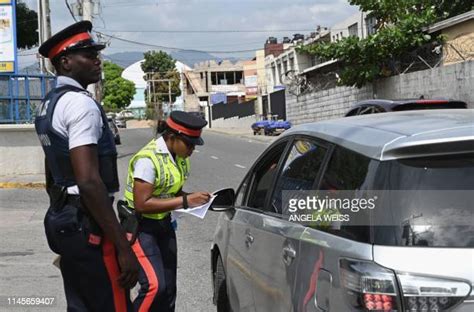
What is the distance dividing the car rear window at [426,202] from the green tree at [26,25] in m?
33.3

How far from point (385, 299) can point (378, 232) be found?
0.27 m

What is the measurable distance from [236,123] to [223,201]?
50.9m

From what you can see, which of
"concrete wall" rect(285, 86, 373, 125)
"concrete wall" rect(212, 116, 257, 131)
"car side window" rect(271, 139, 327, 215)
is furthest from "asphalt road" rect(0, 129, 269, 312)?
"concrete wall" rect(212, 116, 257, 131)

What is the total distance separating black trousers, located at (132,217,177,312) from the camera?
3629 millimetres

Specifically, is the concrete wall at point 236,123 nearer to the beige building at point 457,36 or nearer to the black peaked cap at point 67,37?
the beige building at point 457,36

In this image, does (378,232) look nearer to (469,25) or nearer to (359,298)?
(359,298)

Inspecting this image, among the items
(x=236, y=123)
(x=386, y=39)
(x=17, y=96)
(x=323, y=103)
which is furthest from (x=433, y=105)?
(x=236, y=123)

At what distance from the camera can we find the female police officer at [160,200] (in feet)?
12.0

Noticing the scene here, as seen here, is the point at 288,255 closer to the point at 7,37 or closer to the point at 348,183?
the point at 348,183

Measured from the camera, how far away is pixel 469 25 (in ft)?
60.6

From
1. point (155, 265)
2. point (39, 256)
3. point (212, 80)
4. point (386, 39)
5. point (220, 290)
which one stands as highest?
point (212, 80)

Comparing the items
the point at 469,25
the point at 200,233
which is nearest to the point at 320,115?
the point at 469,25

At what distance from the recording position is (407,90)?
68.6 ft

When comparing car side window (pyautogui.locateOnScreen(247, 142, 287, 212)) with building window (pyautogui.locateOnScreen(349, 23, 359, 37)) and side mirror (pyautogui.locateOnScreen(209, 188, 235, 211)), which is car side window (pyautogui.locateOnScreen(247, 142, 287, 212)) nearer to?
side mirror (pyautogui.locateOnScreen(209, 188, 235, 211))
